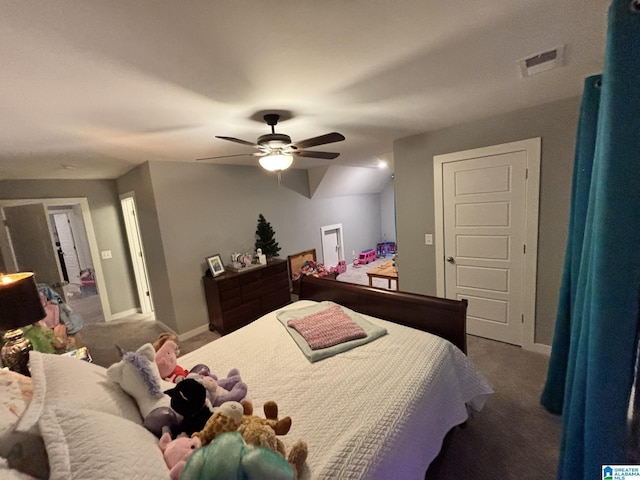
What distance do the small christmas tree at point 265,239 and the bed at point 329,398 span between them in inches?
81.8

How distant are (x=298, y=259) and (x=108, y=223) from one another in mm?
3187

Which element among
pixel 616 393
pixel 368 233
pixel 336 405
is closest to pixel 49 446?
pixel 336 405

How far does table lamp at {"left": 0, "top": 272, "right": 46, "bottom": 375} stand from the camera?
4.90 feet

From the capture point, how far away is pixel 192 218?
3.57m

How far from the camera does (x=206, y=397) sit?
1.27m

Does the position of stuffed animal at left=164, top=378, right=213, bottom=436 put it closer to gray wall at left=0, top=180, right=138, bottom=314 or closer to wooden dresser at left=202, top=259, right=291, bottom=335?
wooden dresser at left=202, top=259, right=291, bottom=335

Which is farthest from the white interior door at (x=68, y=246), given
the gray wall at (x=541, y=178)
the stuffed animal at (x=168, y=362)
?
the gray wall at (x=541, y=178)

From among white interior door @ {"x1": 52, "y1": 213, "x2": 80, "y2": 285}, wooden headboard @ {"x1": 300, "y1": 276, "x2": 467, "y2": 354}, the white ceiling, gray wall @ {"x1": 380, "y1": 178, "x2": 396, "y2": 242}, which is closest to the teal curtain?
the white ceiling

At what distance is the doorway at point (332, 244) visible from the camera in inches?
225

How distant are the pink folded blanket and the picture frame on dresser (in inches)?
74.9

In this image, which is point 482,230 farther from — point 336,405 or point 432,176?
point 336,405

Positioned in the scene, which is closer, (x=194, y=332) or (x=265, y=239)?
(x=194, y=332)

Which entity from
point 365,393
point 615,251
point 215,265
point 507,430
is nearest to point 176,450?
point 365,393

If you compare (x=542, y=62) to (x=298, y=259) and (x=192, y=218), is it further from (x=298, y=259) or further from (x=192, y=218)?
(x=298, y=259)
